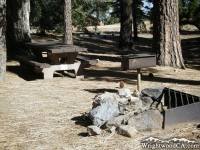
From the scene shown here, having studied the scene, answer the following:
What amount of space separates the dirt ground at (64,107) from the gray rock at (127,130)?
0.07 m

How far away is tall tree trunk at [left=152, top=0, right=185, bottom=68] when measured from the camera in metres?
10.6

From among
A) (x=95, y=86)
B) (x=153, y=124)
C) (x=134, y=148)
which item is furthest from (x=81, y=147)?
(x=95, y=86)

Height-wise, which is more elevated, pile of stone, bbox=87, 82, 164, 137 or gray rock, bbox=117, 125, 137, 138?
pile of stone, bbox=87, 82, 164, 137

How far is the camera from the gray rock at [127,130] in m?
4.43

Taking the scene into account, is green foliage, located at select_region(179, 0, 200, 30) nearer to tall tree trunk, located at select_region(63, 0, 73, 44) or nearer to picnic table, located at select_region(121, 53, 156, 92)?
tall tree trunk, located at select_region(63, 0, 73, 44)

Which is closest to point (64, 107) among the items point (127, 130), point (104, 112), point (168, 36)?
point (104, 112)

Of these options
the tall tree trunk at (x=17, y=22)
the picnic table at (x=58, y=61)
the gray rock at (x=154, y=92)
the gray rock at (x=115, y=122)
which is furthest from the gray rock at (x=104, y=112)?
the tall tree trunk at (x=17, y=22)

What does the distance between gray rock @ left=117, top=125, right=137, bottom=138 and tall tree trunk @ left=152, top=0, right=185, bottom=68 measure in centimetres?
643

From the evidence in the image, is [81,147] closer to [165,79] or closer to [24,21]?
[165,79]

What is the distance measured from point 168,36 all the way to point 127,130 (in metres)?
6.80

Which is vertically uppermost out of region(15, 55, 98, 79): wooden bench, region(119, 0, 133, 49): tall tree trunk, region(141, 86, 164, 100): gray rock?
region(119, 0, 133, 49): tall tree trunk

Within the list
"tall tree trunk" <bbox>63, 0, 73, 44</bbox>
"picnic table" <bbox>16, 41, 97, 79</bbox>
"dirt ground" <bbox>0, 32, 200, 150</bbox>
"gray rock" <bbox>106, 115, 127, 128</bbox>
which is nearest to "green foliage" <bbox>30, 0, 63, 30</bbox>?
"tall tree trunk" <bbox>63, 0, 73, 44</bbox>

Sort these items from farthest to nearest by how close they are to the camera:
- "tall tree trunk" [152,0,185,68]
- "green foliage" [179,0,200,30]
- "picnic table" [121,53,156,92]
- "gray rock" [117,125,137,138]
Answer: "green foliage" [179,0,200,30] < "tall tree trunk" [152,0,185,68] < "picnic table" [121,53,156,92] < "gray rock" [117,125,137,138]

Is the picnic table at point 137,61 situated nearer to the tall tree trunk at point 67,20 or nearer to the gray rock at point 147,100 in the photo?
the gray rock at point 147,100
